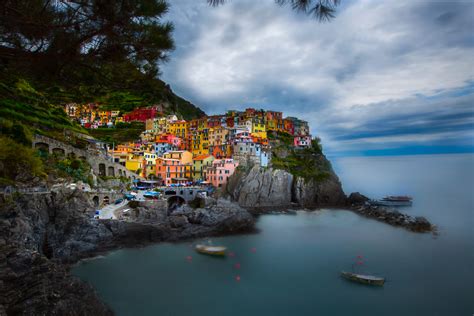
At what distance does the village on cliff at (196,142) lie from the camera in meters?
37.2

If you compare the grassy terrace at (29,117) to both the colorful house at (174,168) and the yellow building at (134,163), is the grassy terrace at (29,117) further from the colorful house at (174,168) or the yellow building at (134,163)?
the colorful house at (174,168)

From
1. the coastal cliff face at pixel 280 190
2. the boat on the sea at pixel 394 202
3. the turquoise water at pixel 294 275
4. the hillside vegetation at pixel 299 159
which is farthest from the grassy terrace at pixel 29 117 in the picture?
the boat on the sea at pixel 394 202

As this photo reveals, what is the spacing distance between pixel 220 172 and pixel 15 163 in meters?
22.7

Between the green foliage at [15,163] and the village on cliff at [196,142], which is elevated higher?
the village on cliff at [196,142]

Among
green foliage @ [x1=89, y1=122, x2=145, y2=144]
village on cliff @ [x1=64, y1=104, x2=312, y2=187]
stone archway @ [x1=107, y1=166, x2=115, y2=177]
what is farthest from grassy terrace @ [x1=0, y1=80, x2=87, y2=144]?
green foliage @ [x1=89, y1=122, x2=145, y2=144]

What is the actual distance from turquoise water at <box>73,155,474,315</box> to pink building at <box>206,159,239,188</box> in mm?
13045

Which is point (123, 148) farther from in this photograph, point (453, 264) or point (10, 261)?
point (453, 264)

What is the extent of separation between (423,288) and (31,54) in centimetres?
1880

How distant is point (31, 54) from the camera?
373cm

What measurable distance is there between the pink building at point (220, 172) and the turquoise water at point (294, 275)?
13.0 metres

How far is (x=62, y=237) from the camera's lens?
17297 millimetres

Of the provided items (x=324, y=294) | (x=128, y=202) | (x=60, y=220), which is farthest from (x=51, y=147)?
(x=324, y=294)

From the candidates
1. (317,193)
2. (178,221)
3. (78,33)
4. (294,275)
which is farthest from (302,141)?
(78,33)

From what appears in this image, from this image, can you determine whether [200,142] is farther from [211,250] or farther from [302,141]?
[211,250]
